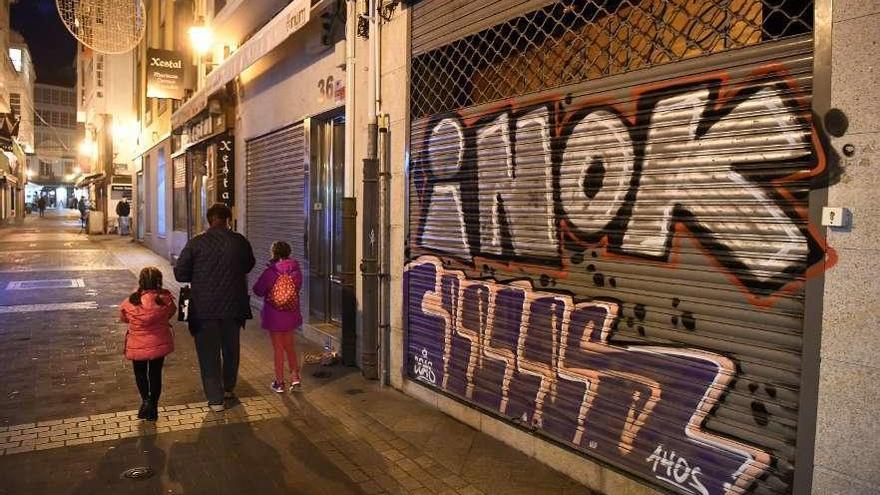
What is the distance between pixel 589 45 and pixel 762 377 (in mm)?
2532

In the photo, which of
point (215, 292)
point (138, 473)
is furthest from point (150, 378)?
point (138, 473)

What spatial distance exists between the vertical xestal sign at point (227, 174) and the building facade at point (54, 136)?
251 ft

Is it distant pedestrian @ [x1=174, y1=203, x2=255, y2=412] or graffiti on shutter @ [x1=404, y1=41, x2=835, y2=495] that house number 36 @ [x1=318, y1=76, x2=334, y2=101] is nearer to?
distant pedestrian @ [x1=174, y1=203, x2=255, y2=412]

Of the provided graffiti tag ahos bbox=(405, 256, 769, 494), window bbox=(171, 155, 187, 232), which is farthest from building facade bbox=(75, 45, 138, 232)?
graffiti tag ahos bbox=(405, 256, 769, 494)

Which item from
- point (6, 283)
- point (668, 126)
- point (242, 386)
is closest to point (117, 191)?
point (6, 283)

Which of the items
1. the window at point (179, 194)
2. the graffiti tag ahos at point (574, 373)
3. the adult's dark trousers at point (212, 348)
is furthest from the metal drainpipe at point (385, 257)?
the window at point (179, 194)

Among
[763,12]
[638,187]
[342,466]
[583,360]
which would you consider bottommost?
[342,466]

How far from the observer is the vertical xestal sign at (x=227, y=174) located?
12.6 m

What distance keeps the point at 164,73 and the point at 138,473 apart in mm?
14398

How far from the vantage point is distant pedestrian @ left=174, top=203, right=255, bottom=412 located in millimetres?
5863

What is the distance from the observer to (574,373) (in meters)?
4.38

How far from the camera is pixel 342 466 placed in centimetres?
475

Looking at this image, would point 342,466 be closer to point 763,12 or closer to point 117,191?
point 763,12

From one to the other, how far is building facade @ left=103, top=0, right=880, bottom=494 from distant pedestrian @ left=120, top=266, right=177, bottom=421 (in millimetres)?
2078
